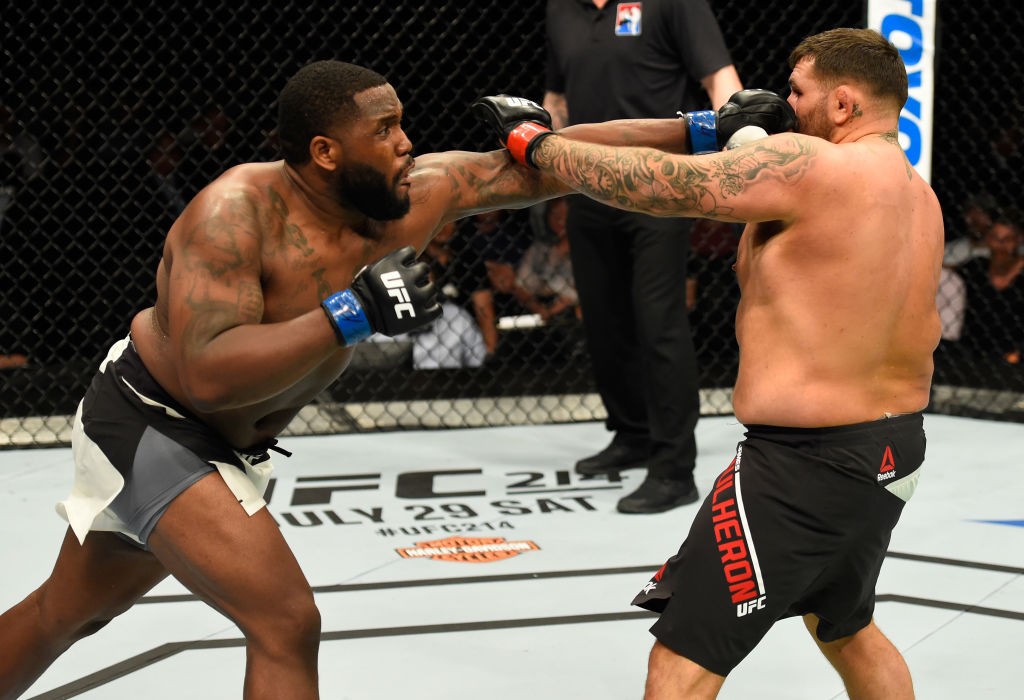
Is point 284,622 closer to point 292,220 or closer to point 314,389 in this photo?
point 314,389

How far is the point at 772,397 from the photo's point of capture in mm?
1589

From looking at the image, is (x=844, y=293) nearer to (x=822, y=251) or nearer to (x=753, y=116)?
(x=822, y=251)

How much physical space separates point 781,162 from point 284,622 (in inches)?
35.8

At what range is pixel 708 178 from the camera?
1.58m

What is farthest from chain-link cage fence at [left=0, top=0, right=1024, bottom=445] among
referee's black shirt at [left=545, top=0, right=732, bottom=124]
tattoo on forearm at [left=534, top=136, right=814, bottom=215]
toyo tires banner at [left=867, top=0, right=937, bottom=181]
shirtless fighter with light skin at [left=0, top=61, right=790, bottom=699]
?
tattoo on forearm at [left=534, top=136, right=814, bottom=215]

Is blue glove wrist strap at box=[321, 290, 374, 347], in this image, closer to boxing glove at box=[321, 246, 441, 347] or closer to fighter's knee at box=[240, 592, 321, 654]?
boxing glove at box=[321, 246, 441, 347]

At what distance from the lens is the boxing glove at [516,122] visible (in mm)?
1834

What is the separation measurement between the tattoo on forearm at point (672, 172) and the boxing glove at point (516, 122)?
0.07 m

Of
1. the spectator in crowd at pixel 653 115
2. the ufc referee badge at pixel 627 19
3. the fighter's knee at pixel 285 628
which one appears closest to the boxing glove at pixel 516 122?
the fighter's knee at pixel 285 628

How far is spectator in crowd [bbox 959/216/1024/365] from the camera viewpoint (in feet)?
15.6

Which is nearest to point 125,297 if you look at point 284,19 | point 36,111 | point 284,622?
point 36,111

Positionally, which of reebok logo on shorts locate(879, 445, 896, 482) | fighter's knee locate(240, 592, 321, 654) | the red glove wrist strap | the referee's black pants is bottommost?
the referee's black pants

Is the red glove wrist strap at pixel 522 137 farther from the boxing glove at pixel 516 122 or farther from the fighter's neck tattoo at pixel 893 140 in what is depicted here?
the fighter's neck tattoo at pixel 893 140

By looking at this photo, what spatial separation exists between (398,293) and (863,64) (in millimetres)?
724
